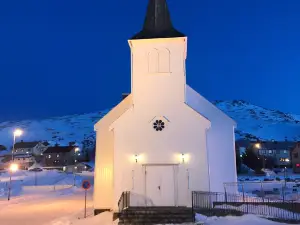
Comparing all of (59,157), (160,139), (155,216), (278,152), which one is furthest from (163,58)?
(59,157)

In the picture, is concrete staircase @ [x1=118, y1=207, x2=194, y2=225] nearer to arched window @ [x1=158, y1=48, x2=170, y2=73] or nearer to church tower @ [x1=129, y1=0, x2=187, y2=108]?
church tower @ [x1=129, y1=0, x2=187, y2=108]

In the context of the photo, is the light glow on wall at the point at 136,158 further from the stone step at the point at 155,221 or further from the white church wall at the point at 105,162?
the stone step at the point at 155,221

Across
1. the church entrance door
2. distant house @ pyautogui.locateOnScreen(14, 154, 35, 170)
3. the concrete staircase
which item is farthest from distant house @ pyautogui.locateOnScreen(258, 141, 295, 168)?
the concrete staircase

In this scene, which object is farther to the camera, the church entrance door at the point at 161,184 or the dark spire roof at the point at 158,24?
the dark spire roof at the point at 158,24

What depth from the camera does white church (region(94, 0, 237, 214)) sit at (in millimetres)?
22188

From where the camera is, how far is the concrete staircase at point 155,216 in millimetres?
19438

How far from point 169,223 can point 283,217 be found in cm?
667

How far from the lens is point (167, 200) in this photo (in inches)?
869

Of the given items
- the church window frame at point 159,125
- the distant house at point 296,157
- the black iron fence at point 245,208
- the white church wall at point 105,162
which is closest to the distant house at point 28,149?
the distant house at point 296,157

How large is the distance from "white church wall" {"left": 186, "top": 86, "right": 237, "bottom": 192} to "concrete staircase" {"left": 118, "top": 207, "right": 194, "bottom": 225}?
15.5 ft

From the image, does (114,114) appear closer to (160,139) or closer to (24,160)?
(160,139)

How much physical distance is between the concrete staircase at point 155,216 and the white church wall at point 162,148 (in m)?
1.71

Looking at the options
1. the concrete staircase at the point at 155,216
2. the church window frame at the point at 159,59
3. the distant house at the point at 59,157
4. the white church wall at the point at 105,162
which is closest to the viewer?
the concrete staircase at the point at 155,216

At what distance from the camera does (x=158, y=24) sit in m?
25.1
